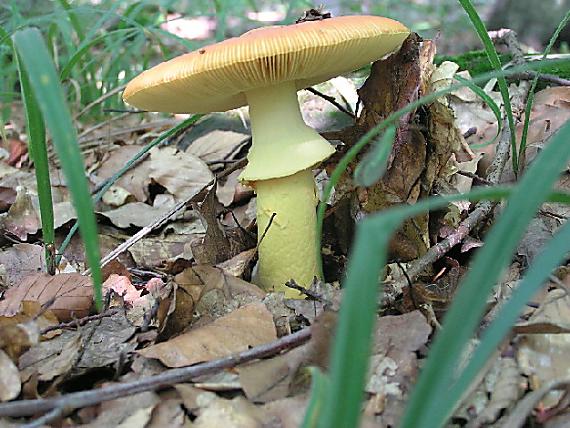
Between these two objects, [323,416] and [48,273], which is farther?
[48,273]

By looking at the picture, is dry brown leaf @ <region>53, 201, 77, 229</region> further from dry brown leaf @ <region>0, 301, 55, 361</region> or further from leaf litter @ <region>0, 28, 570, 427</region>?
dry brown leaf @ <region>0, 301, 55, 361</region>

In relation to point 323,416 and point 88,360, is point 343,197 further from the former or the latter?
point 323,416

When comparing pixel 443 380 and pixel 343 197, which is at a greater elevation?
pixel 443 380

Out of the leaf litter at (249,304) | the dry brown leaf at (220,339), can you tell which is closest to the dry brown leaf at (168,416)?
the leaf litter at (249,304)

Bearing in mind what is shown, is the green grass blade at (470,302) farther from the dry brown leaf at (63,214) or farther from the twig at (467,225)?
the dry brown leaf at (63,214)

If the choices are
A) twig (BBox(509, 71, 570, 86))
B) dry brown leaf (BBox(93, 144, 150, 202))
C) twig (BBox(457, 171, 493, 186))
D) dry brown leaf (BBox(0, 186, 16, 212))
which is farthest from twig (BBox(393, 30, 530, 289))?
dry brown leaf (BBox(0, 186, 16, 212))

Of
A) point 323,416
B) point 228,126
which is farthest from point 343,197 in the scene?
point 228,126

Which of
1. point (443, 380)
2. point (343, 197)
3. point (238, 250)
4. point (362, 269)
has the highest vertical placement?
point (362, 269)
